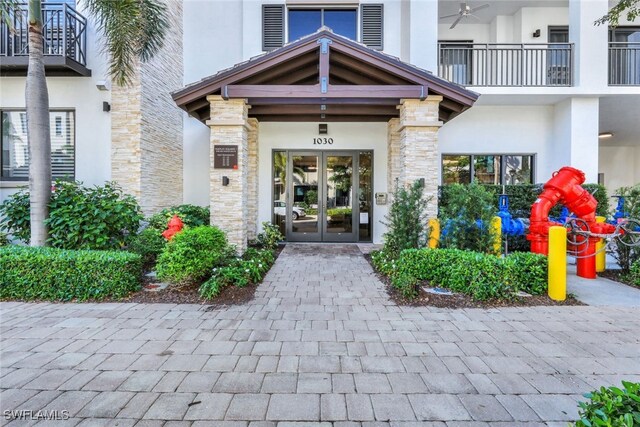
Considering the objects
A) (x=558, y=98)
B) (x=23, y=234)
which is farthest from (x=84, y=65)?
(x=558, y=98)

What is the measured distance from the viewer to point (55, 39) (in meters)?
8.03

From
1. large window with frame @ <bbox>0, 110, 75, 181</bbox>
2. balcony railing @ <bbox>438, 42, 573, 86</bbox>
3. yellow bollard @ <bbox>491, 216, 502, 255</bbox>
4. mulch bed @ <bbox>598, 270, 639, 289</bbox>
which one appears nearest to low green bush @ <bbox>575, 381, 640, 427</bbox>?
yellow bollard @ <bbox>491, 216, 502, 255</bbox>

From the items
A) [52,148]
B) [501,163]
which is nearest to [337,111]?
[501,163]

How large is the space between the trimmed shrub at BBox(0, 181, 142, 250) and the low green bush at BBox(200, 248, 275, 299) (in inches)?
97.3

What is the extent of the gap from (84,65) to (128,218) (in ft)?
16.1

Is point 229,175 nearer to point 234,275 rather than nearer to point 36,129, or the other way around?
point 234,275

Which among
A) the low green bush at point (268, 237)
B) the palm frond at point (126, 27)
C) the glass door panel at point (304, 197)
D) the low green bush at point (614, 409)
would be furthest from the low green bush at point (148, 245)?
the low green bush at point (614, 409)

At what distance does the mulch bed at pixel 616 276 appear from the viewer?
5969 mm

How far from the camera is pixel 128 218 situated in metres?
6.60

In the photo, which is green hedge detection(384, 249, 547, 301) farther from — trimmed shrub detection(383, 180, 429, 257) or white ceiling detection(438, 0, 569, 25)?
white ceiling detection(438, 0, 569, 25)

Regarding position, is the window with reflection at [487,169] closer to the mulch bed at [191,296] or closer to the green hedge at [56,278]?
the mulch bed at [191,296]

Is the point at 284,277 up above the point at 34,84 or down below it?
below

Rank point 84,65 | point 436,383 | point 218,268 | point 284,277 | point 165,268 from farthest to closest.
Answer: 1. point 84,65
2. point 284,277
3. point 218,268
4. point 165,268
5. point 436,383

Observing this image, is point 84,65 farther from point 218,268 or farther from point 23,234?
point 218,268
